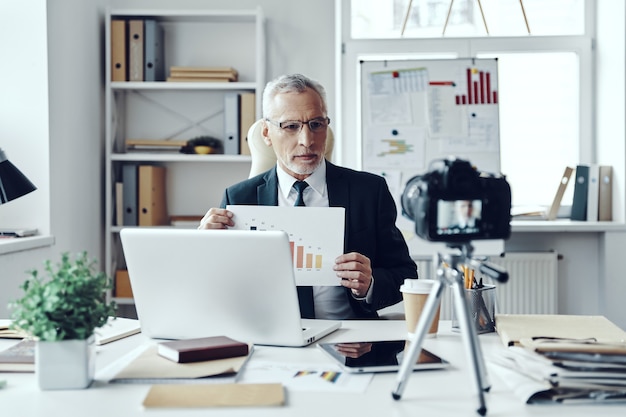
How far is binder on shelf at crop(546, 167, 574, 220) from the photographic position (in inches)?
141

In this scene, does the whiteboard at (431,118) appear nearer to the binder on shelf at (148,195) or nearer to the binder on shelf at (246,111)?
the binder on shelf at (246,111)

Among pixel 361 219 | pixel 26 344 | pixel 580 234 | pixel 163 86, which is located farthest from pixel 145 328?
pixel 580 234

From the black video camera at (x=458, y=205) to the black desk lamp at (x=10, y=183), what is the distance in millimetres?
1583

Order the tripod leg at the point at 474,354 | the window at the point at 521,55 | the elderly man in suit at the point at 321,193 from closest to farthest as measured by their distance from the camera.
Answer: the tripod leg at the point at 474,354 → the elderly man in suit at the point at 321,193 → the window at the point at 521,55

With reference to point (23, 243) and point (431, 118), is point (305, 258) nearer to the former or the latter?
point (23, 243)

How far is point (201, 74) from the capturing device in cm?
353

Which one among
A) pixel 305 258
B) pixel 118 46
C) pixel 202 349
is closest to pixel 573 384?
pixel 202 349

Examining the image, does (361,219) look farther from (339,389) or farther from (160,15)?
(160,15)

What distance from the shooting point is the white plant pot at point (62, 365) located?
3.83 feet

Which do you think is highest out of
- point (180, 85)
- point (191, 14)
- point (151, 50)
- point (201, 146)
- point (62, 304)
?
point (191, 14)

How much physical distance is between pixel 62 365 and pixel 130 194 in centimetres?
249

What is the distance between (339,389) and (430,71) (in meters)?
2.67

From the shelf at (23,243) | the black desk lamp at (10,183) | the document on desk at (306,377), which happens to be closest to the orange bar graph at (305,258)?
the document on desk at (306,377)

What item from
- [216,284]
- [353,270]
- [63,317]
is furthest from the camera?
[353,270]
